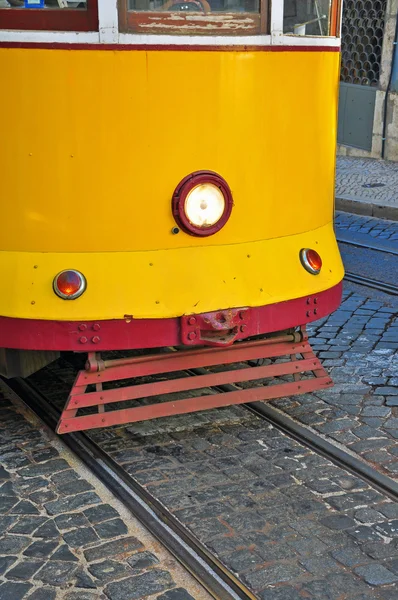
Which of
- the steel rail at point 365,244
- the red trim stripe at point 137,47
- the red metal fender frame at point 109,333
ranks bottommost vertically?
the steel rail at point 365,244

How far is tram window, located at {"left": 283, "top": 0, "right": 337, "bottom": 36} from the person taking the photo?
447 cm

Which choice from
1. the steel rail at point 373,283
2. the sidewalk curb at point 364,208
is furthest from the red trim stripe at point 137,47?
the sidewalk curb at point 364,208

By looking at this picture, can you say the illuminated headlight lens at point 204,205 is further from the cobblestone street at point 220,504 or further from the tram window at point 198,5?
the cobblestone street at point 220,504

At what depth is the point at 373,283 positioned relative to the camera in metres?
7.57

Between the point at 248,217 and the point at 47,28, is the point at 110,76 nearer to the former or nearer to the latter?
the point at 47,28

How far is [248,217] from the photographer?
4.57m

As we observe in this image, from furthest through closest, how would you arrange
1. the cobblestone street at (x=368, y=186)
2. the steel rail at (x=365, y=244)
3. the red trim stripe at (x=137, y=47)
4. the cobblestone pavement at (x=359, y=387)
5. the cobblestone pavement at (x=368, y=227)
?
the cobblestone street at (x=368, y=186) → the cobblestone pavement at (x=368, y=227) → the steel rail at (x=365, y=244) → the cobblestone pavement at (x=359, y=387) → the red trim stripe at (x=137, y=47)

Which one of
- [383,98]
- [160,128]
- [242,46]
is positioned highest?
[242,46]

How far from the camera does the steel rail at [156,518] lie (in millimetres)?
3457

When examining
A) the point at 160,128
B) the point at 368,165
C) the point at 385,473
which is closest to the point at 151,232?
the point at 160,128

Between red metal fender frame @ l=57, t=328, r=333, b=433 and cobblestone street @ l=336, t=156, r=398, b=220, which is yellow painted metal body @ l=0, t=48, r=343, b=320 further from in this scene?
cobblestone street @ l=336, t=156, r=398, b=220

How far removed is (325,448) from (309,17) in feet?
6.88

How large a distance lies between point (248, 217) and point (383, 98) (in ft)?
33.9

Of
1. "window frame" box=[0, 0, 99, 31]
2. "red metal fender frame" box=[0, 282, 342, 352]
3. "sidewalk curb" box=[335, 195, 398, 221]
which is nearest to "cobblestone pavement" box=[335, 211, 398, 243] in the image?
"sidewalk curb" box=[335, 195, 398, 221]
